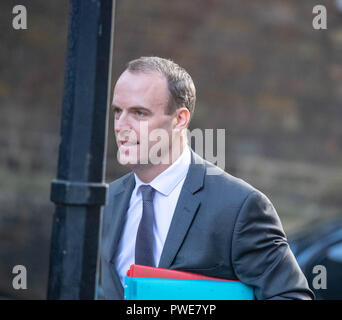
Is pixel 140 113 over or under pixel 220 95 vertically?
under

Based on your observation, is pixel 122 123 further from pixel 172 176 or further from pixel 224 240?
pixel 224 240

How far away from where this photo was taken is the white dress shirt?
1.68 meters

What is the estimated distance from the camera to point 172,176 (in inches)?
67.9

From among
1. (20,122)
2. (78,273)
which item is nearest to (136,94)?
(78,273)

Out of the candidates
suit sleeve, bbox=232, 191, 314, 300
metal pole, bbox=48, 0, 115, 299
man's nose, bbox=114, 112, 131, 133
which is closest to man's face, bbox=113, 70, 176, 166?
man's nose, bbox=114, 112, 131, 133

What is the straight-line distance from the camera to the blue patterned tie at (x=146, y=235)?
1.62 m

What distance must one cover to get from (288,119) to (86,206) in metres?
5.44

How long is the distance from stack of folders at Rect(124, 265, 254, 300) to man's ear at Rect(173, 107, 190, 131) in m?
0.36

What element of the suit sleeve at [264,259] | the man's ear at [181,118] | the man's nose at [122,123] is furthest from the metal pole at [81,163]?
the suit sleeve at [264,259]

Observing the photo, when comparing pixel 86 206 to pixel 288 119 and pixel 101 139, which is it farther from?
pixel 288 119

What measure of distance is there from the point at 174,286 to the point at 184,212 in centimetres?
24

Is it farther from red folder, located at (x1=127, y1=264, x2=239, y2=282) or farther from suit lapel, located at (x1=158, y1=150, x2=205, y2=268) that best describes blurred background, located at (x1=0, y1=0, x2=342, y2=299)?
red folder, located at (x1=127, y1=264, x2=239, y2=282)

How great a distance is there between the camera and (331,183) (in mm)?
6684

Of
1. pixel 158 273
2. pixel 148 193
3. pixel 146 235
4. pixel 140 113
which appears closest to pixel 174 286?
pixel 158 273
